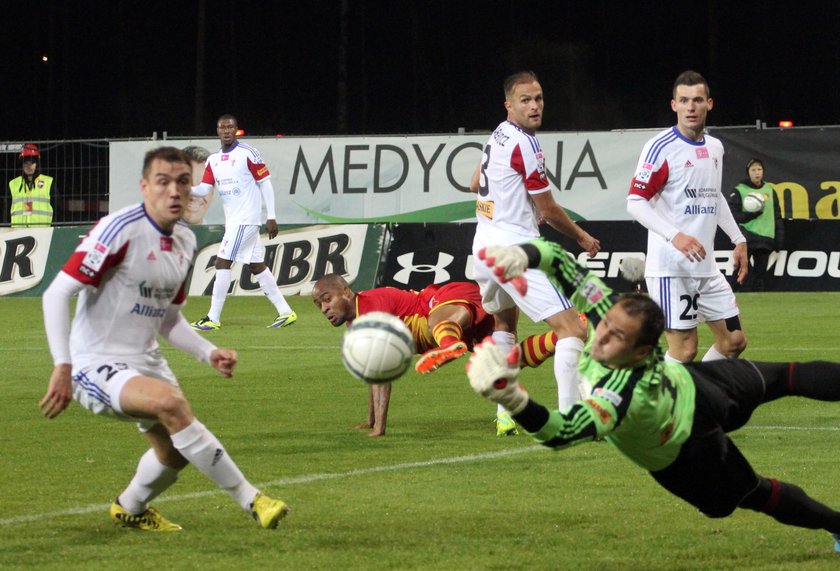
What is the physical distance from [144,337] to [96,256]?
47 cm

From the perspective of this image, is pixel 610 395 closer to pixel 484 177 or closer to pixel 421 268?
pixel 484 177

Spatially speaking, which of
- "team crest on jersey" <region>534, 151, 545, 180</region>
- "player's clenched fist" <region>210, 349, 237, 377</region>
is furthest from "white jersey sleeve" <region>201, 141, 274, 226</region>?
"player's clenched fist" <region>210, 349, 237, 377</region>

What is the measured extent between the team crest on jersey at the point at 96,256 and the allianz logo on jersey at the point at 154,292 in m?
0.25

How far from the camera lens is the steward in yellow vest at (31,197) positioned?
23766 millimetres

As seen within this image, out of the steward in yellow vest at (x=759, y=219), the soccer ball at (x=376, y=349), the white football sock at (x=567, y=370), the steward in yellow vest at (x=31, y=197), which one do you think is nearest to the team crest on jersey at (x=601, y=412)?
the soccer ball at (x=376, y=349)

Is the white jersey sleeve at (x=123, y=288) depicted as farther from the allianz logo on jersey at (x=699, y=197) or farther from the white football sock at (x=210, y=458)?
the allianz logo on jersey at (x=699, y=197)

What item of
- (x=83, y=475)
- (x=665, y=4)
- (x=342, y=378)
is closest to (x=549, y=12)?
(x=665, y=4)

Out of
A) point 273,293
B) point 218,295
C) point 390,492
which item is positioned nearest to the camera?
point 390,492

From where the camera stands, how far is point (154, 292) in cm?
640

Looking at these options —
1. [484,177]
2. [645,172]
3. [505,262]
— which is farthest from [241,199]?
[505,262]

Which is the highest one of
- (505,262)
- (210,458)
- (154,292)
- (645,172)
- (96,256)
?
(645,172)

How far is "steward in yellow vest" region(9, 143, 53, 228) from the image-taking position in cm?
2377

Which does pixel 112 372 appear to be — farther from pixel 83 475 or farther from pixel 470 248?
pixel 470 248

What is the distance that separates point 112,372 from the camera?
20.3 feet
